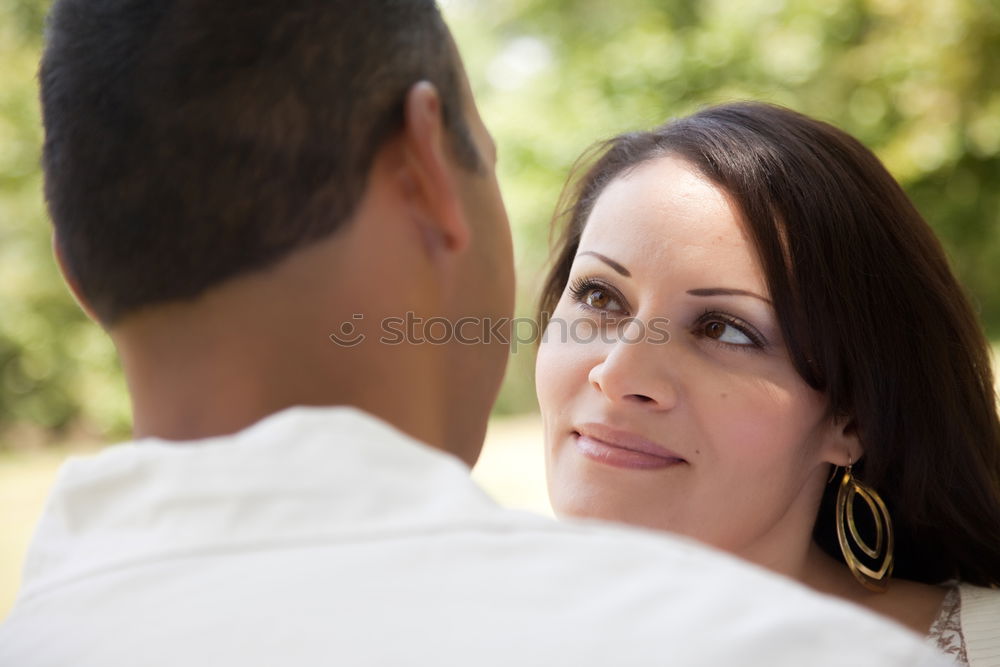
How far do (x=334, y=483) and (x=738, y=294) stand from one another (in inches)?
52.4

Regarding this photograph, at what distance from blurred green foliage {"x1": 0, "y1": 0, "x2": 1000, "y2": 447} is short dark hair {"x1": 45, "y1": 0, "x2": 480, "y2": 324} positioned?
23.3ft

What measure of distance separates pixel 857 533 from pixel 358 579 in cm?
171

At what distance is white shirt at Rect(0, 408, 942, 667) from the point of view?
0.87 meters

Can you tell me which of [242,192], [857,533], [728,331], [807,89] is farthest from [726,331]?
[807,89]

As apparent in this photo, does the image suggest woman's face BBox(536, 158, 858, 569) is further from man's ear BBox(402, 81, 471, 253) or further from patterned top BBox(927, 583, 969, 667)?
man's ear BBox(402, 81, 471, 253)

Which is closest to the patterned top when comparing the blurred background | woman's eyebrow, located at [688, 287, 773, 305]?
woman's eyebrow, located at [688, 287, 773, 305]

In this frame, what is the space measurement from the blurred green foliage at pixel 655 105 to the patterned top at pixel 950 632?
20.0ft

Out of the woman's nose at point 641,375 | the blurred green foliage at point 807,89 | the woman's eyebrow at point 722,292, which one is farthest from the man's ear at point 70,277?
the blurred green foliage at point 807,89

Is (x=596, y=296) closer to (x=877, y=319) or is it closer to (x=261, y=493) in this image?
(x=877, y=319)

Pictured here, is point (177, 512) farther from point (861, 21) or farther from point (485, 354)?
point (861, 21)

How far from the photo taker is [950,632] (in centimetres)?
222

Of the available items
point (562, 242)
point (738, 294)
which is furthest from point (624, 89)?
point (738, 294)

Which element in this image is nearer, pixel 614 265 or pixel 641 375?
pixel 641 375

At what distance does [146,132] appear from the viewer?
3.33 ft
